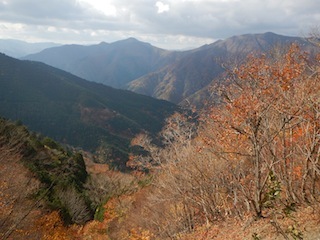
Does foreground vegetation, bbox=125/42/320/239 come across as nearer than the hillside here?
Yes

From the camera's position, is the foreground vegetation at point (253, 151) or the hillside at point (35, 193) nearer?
the foreground vegetation at point (253, 151)

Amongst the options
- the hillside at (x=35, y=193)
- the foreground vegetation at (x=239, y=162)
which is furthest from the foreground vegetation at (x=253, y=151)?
the hillside at (x=35, y=193)

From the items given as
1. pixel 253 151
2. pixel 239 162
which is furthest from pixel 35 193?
pixel 253 151

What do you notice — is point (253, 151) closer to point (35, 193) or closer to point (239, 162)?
point (239, 162)

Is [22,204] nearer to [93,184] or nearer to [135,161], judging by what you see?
[135,161]

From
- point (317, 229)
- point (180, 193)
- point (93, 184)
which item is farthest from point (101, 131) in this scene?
point (317, 229)

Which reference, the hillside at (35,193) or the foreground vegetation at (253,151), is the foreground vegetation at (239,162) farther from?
the hillside at (35,193)

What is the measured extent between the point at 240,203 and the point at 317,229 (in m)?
7.79

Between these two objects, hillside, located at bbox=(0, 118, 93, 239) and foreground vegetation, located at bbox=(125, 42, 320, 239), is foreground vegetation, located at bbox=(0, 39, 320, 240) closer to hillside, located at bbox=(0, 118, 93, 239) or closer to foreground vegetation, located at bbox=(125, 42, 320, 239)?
foreground vegetation, located at bbox=(125, 42, 320, 239)

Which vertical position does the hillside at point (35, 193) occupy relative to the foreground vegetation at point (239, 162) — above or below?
below

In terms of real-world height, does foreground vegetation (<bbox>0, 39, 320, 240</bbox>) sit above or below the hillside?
above

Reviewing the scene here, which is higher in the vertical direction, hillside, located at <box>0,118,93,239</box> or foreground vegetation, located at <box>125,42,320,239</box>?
foreground vegetation, located at <box>125,42,320,239</box>

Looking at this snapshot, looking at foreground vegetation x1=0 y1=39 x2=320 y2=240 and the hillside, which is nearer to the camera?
foreground vegetation x1=0 y1=39 x2=320 y2=240

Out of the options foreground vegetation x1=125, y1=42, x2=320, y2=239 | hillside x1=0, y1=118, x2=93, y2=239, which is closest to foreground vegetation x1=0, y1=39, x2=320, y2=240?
foreground vegetation x1=125, y1=42, x2=320, y2=239
